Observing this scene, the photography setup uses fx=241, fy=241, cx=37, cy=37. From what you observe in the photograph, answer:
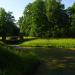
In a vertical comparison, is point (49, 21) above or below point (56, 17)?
below

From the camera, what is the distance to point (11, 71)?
881 cm

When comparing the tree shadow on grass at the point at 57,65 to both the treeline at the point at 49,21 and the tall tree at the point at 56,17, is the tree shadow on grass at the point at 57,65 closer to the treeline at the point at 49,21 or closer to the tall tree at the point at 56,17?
the treeline at the point at 49,21

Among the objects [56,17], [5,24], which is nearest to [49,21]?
[56,17]

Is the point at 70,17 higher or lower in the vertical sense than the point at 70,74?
higher

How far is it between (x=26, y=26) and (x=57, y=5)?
8595 mm

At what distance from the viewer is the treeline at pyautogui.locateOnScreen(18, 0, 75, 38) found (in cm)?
5047

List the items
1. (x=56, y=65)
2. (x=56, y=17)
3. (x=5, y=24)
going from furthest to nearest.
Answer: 1. (x=5, y=24)
2. (x=56, y=17)
3. (x=56, y=65)

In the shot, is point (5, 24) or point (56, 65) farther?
point (5, 24)

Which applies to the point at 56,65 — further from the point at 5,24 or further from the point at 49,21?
the point at 5,24

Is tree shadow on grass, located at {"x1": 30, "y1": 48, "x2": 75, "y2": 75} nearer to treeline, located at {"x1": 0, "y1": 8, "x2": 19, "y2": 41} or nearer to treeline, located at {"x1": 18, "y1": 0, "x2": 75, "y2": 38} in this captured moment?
treeline, located at {"x1": 18, "y1": 0, "x2": 75, "y2": 38}

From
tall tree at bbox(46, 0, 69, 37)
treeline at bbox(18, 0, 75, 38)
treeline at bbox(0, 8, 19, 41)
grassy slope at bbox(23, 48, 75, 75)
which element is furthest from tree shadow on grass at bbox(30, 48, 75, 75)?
treeline at bbox(0, 8, 19, 41)

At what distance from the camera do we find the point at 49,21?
51.4m

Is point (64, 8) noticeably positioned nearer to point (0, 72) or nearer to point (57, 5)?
point (57, 5)

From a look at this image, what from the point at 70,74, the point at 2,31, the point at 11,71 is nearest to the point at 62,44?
the point at 70,74
